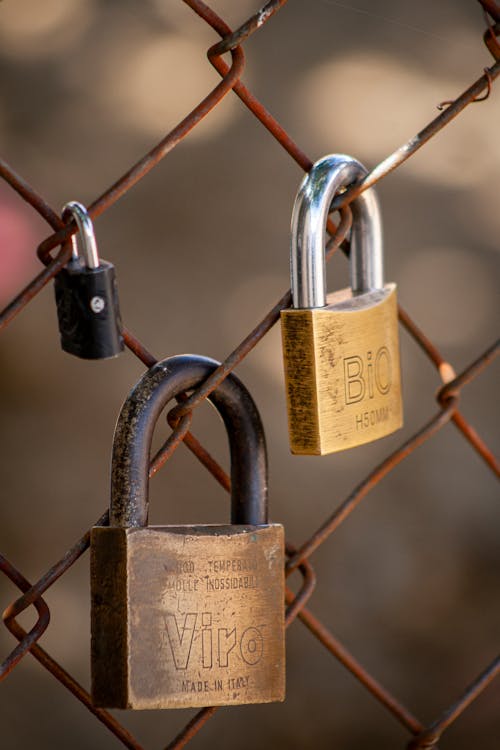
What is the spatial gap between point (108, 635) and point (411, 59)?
2699mm

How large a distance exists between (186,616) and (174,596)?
0.6 inches

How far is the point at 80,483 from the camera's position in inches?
107

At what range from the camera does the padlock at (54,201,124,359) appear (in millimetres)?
731

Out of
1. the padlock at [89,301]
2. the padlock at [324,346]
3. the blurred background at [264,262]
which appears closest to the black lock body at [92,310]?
the padlock at [89,301]

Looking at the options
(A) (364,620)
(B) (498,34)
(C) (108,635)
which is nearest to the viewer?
(C) (108,635)

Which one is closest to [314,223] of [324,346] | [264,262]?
[324,346]

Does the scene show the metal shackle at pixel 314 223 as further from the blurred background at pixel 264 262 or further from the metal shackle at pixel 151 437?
the blurred background at pixel 264 262

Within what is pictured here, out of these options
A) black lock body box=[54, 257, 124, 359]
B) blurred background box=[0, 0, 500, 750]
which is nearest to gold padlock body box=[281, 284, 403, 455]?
black lock body box=[54, 257, 124, 359]

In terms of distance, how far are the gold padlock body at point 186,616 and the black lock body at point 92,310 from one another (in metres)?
0.14

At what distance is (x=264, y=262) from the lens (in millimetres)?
2965

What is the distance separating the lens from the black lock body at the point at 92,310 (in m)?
0.73

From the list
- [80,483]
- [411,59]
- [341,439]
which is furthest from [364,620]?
[341,439]

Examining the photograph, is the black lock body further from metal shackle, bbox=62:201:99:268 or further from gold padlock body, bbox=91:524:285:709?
gold padlock body, bbox=91:524:285:709

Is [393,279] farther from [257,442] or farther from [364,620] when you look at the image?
[257,442]
